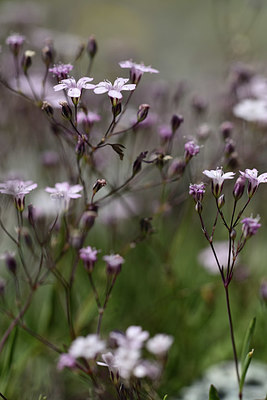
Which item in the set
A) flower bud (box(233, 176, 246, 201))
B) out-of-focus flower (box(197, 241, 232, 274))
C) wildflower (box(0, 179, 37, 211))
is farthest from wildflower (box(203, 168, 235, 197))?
out-of-focus flower (box(197, 241, 232, 274))

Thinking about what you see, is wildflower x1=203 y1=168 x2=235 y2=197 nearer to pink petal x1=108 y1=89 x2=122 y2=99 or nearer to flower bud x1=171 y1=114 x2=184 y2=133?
pink petal x1=108 y1=89 x2=122 y2=99

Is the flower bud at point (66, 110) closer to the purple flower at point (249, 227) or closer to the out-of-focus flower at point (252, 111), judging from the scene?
the purple flower at point (249, 227)

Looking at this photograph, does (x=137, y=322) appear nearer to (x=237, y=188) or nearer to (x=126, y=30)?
(x=237, y=188)

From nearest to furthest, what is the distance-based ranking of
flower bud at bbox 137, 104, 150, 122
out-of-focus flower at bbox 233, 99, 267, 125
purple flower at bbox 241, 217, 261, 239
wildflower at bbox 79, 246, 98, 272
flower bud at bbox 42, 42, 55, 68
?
1. purple flower at bbox 241, 217, 261, 239
2. wildflower at bbox 79, 246, 98, 272
3. flower bud at bbox 137, 104, 150, 122
4. flower bud at bbox 42, 42, 55, 68
5. out-of-focus flower at bbox 233, 99, 267, 125

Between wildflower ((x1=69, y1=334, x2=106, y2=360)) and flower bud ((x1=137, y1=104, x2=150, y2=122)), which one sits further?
flower bud ((x1=137, y1=104, x2=150, y2=122))

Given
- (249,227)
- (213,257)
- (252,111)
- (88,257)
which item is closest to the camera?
(249,227)

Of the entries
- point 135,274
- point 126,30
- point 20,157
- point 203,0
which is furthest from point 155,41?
point 135,274

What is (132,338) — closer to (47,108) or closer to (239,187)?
(239,187)

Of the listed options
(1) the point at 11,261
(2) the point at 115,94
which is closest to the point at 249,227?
(2) the point at 115,94
